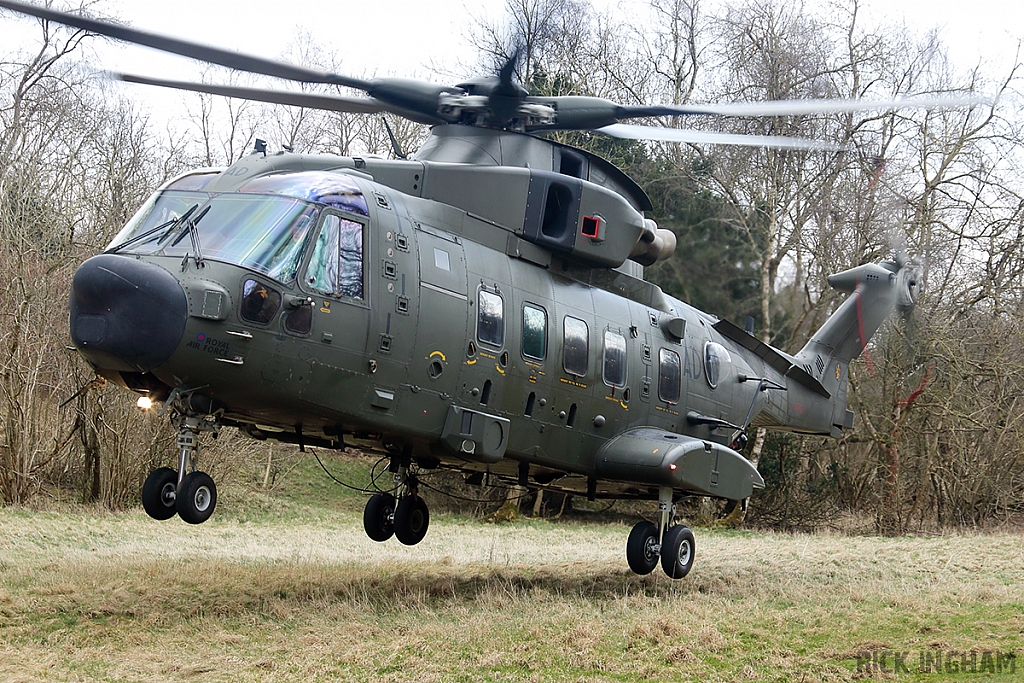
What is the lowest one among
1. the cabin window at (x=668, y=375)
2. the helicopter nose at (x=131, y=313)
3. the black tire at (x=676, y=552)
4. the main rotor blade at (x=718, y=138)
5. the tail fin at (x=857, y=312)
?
the black tire at (x=676, y=552)

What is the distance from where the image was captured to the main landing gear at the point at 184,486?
916 cm

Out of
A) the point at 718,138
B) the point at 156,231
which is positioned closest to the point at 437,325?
the point at 156,231

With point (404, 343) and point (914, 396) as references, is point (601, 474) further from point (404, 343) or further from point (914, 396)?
point (914, 396)

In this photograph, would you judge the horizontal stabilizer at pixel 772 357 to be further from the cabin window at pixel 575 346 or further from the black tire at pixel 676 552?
the cabin window at pixel 575 346

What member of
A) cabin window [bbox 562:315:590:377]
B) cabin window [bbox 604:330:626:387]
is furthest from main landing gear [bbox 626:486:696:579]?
cabin window [bbox 562:315:590:377]

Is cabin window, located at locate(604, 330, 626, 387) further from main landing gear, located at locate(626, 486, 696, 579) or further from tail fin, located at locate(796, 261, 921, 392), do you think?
tail fin, located at locate(796, 261, 921, 392)

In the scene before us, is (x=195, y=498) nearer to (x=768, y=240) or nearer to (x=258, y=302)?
(x=258, y=302)

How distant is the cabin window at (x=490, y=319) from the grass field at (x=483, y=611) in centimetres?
283

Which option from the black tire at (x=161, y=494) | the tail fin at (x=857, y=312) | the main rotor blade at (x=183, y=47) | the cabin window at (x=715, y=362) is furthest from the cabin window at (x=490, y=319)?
the tail fin at (x=857, y=312)

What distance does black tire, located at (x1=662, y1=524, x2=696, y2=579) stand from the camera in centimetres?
1284

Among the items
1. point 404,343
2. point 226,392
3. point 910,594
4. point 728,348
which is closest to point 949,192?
point 728,348

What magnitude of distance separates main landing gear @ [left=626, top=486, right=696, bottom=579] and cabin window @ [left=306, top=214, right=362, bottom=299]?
5085 millimetres

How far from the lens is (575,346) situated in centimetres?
1195

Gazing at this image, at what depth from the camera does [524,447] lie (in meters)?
11.4
